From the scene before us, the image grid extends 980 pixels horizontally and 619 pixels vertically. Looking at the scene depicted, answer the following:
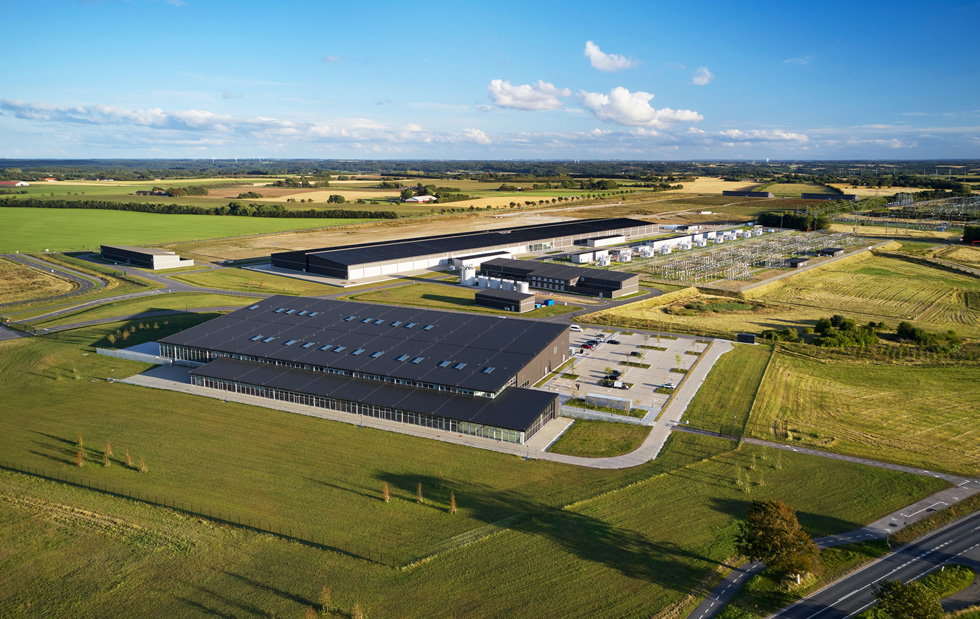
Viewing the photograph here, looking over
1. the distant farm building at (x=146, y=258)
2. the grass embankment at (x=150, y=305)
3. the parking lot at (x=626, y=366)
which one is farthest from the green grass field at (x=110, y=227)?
the parking lot at (x=626, y=366)

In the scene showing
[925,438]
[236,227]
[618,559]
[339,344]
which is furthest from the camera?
[236,227]

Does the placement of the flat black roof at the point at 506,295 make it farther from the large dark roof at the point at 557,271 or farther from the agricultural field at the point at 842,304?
the large dark roof at the point at 557,271

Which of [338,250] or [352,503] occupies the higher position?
[338,250]

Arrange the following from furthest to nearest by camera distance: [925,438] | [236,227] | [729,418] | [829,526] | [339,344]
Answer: [236,227] < [339,344] < [729,418] < [925,438] < [829,526]

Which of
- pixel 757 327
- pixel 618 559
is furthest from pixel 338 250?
pixel 618 559

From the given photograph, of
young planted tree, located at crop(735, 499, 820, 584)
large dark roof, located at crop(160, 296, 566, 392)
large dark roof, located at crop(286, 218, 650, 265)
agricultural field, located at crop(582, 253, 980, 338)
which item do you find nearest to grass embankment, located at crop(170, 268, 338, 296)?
large dark roof, located at crop(286, 218, 650, 265)

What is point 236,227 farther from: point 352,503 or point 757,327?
point 352,503

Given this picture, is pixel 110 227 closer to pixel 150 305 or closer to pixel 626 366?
pixel 150 305
